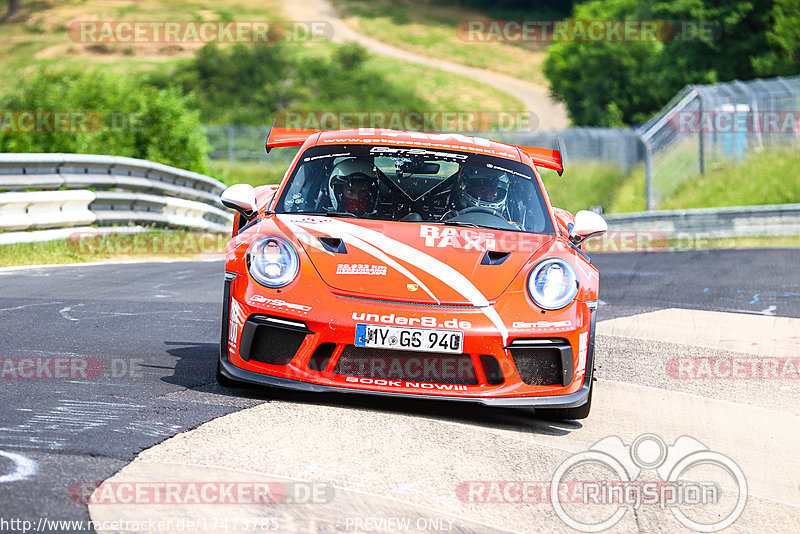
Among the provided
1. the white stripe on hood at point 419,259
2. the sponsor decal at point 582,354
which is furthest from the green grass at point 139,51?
the sponsor decal at point 582,354

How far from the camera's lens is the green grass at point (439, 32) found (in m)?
96.3

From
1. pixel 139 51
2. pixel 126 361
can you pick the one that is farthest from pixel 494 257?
pixel 139 51

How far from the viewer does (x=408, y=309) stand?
5203 millimetres

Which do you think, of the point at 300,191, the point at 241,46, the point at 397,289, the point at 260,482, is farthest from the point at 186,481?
the point at 241,46

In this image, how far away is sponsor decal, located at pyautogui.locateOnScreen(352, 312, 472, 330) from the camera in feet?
16.8

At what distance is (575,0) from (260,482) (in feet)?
334

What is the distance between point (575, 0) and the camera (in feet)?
332

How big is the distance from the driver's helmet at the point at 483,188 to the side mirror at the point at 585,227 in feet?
1.40

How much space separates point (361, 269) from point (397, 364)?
1.74 ft

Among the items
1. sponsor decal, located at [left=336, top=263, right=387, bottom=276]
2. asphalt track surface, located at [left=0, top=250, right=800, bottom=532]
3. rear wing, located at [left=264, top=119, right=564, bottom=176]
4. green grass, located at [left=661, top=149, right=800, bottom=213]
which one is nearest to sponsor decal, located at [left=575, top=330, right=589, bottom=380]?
asphalt track surface, located at [left=0, top=250, right=800, bottom=532]

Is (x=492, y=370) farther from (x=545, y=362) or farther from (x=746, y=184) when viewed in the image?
(x=746, y=184)

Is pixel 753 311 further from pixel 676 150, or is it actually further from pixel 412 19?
pixel 412 19

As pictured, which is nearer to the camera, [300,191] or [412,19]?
[300,191]

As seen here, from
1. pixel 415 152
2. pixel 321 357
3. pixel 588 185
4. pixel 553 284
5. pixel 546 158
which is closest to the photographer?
pixel 321 357
